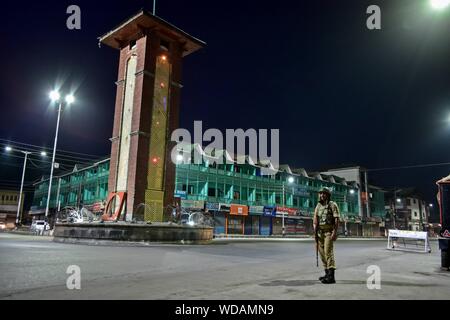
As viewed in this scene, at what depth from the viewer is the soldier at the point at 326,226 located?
6.40 metres

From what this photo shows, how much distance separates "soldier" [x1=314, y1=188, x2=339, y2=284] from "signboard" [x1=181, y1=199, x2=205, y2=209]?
110 feet

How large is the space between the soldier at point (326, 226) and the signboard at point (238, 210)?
123ft

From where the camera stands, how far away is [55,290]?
17.2ft

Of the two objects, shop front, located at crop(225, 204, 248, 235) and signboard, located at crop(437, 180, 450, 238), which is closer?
signboard, located at crop(437, 180, 450, 238)

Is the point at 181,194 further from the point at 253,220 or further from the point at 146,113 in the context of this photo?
the point at 146,113

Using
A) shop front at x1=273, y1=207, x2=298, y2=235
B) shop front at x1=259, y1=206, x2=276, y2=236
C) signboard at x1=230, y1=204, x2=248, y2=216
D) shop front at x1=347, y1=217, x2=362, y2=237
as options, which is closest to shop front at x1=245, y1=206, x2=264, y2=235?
shop front at x1=259, y1=206, x2=276, y2=236

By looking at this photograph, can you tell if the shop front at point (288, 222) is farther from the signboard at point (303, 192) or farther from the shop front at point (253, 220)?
the signboard at point (303, 192)

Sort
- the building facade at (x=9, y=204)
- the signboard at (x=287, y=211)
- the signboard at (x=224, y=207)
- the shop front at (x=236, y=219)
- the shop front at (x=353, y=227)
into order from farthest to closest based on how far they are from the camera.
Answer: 1. the building facade at (x=9, y=204)
2. the shop front at (x=353, y=227)
3. the signboard at (x=287, y=211)
4. the shop front at (x=236, y=219)
5. the signboard at (x=224, y=207)

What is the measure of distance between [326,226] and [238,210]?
38656 mm

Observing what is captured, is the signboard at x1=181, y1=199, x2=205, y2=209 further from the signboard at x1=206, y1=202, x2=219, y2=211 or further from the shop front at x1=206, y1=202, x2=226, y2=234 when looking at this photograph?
the shop front at x1=206, y1=202, x2=226, y2=234

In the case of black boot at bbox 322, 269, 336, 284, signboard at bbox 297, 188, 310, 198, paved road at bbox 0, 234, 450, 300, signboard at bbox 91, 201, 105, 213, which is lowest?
paved road at bbox 0, 234, 450, 300

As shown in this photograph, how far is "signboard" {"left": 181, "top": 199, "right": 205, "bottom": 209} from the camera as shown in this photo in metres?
39.6

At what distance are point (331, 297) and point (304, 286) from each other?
0.95m

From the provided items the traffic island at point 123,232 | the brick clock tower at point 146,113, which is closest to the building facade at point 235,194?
the brick clock tower at point 146,113
